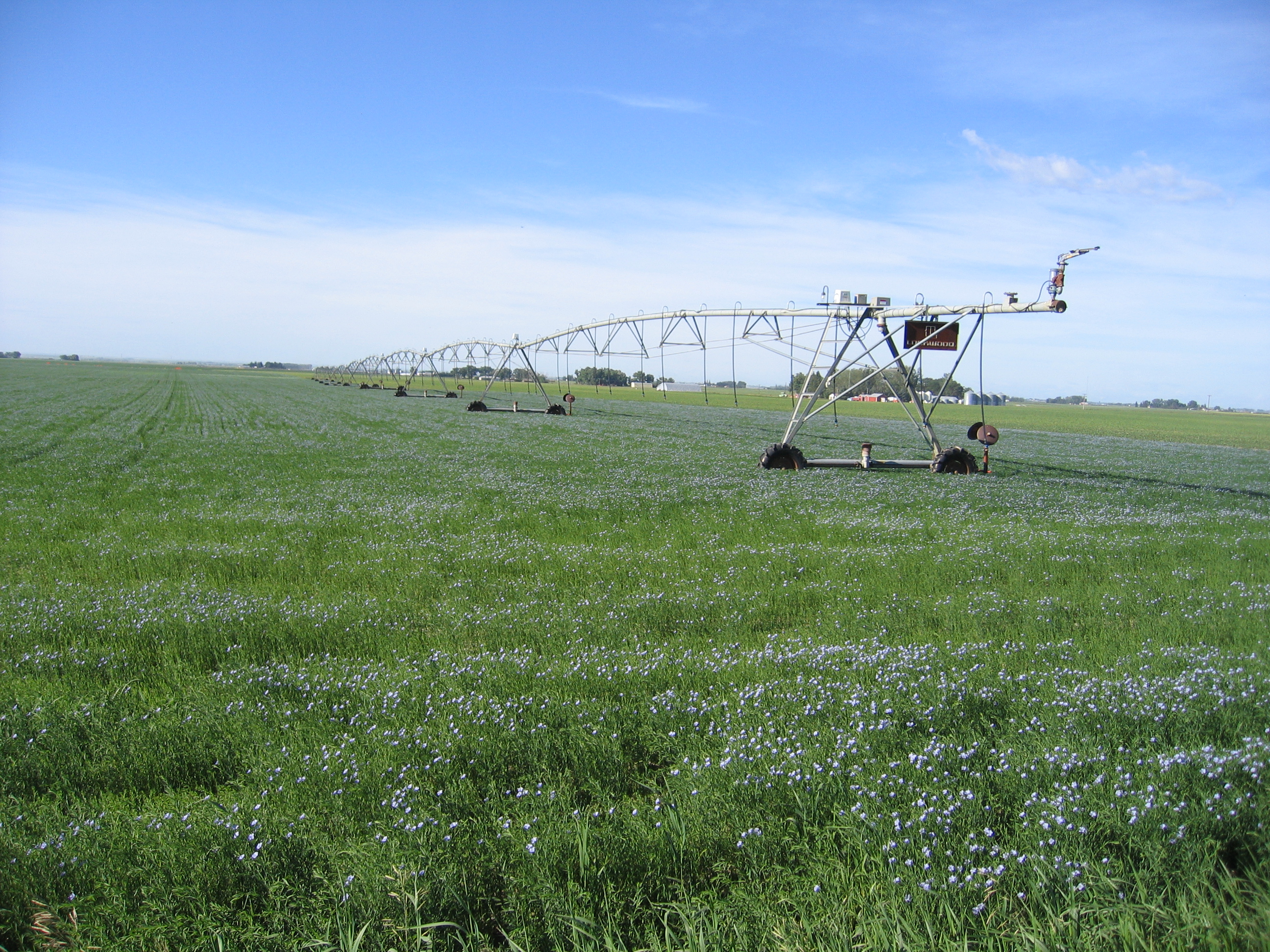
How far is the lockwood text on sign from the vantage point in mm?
21688

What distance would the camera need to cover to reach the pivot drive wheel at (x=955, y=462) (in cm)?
2262

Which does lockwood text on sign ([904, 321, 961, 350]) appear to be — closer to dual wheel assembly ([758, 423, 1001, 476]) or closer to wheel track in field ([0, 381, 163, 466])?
dual wheel assembly ([758, 423, 1001, 476])

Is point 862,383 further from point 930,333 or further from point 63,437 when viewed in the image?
point 63,437

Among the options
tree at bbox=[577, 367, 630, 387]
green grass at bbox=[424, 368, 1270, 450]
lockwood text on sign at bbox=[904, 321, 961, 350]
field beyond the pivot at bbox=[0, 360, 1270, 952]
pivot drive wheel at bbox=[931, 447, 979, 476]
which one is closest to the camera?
field beyond the pivot at bbox=[0, 360, 1270, 952]

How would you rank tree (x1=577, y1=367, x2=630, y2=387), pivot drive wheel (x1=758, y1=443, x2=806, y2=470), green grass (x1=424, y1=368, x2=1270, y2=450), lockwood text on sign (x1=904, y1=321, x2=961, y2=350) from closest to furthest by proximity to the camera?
lockwood text on sign (x1=904, y1=321, x2=961, y2=350) → pivot drive wheel (x1=758, y1=443, x2=806, y2=470) → green grass (x1=424, y1=368, x2=1270, y2=450) → tree (x1=577, y1=367, x2=630, y2=387)

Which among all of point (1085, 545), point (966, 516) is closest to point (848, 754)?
point (1085, 545)

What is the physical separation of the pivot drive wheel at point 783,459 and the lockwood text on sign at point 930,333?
477 centimetres

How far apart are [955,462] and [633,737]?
A: 20.5 m

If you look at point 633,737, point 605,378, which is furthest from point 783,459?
point 605,378

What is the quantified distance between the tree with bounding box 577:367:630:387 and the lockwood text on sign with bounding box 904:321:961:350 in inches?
3418

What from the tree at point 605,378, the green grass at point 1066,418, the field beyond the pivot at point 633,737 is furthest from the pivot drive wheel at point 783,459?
the tree at point 605,378

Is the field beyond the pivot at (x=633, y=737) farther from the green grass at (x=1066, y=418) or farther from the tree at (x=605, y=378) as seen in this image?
the tree at (x=605, y=378)

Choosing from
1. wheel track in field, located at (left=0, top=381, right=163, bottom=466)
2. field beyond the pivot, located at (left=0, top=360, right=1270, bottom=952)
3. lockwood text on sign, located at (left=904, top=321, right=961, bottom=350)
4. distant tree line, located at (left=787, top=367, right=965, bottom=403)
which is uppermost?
lockwood text on sign, located at (left=904, top=321, right=961, bottom=350)

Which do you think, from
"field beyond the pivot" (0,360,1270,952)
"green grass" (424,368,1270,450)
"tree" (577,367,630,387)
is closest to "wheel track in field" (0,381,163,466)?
"field beyond the pivot" (0,360,1270,952)
